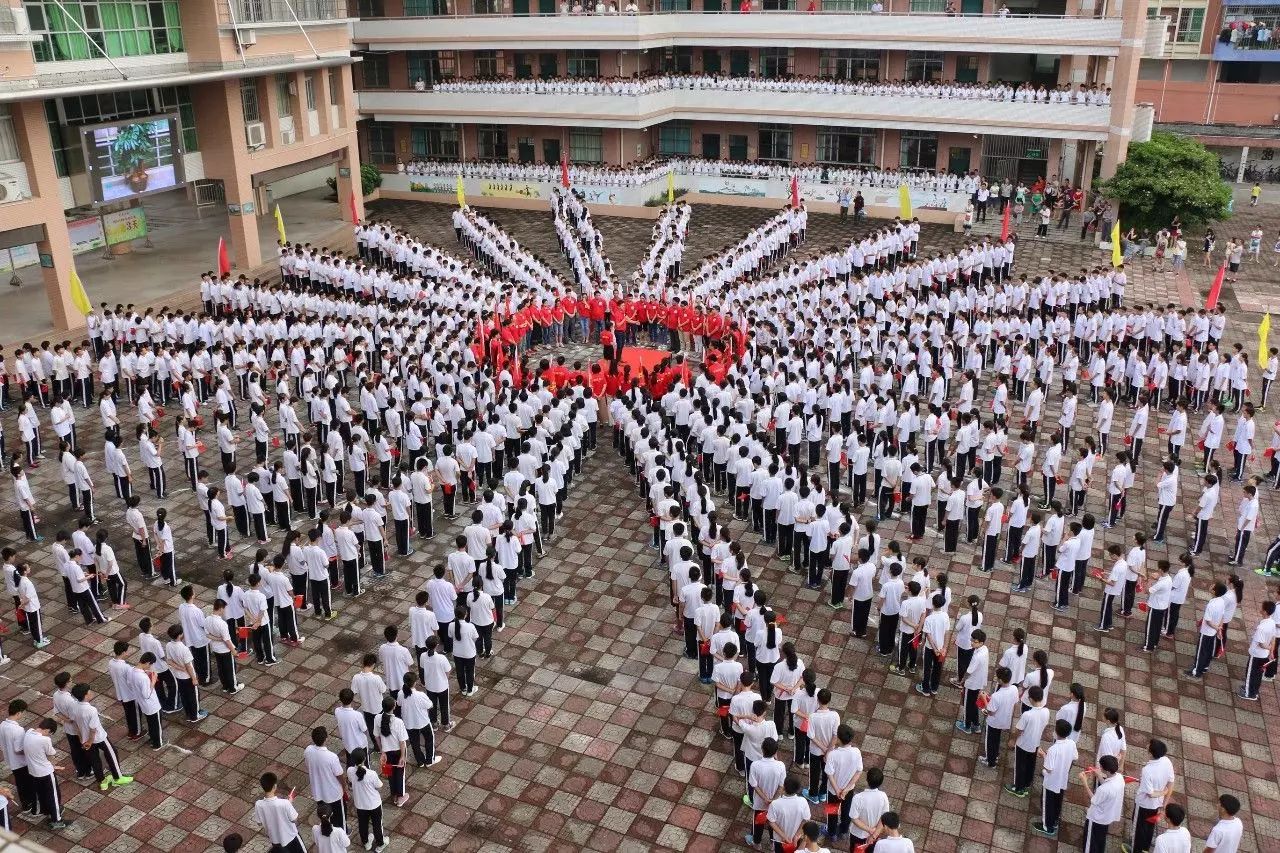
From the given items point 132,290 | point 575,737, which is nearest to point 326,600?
point 575,737

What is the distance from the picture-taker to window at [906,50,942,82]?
31.8 m

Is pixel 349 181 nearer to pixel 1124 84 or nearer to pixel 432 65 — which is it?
pixel 432 65

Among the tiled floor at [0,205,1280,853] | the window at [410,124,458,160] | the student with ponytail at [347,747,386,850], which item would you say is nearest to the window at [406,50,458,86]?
the window at [410,124,458,160]

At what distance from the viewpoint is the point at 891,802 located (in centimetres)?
890

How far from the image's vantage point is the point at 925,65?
32.0 meters

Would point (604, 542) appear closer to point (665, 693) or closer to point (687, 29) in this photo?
point (665, 693)

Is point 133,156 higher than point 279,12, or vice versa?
point 279,12

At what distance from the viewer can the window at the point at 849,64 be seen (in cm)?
3247

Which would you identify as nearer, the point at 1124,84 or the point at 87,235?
the point at 87,235

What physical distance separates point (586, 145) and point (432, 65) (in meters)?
5.96

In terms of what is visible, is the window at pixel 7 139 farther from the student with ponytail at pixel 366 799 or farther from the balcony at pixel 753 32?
the balcony at pixel 753 32

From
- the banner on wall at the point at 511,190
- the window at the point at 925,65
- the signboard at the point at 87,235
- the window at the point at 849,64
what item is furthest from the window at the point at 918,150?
the signboard at the point at 87,235

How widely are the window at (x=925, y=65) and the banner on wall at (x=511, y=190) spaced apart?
38.7 feet

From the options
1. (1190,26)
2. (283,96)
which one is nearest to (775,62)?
(283,96)
